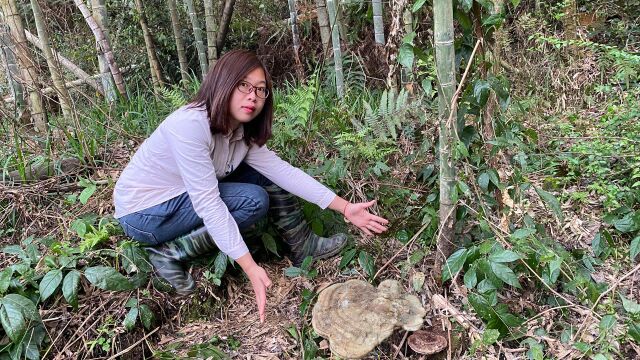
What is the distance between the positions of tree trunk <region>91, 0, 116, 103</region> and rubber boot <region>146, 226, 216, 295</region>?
1.94m

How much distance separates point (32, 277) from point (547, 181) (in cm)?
258

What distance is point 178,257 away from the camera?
233cm

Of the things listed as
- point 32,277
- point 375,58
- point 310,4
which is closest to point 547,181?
point 375,58

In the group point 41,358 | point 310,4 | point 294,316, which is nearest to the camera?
point 41,358

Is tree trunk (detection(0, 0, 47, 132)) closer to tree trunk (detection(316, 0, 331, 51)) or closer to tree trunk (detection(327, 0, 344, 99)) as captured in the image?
tree trunk (detection(327, 0, 344, 99))

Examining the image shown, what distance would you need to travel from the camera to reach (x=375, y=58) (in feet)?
14.9

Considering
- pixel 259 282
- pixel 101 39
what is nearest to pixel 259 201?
pixel 259 282

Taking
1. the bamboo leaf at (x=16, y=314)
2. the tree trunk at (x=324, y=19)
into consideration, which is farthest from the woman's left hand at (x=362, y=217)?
the tree trunk at (x=324, y=19)

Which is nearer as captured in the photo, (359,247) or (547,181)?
(359,247)

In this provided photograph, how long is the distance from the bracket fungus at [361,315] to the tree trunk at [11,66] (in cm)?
256

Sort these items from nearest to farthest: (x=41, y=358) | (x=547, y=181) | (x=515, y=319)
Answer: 1. (x=515, y=319)
2. (x=41, y=358)
3. (x=547, y=181)

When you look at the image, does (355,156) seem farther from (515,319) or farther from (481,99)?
(515,319)

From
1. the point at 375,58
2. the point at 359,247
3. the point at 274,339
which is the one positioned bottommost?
the point at 274,339

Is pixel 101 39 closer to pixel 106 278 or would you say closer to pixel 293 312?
pixel 106 278
